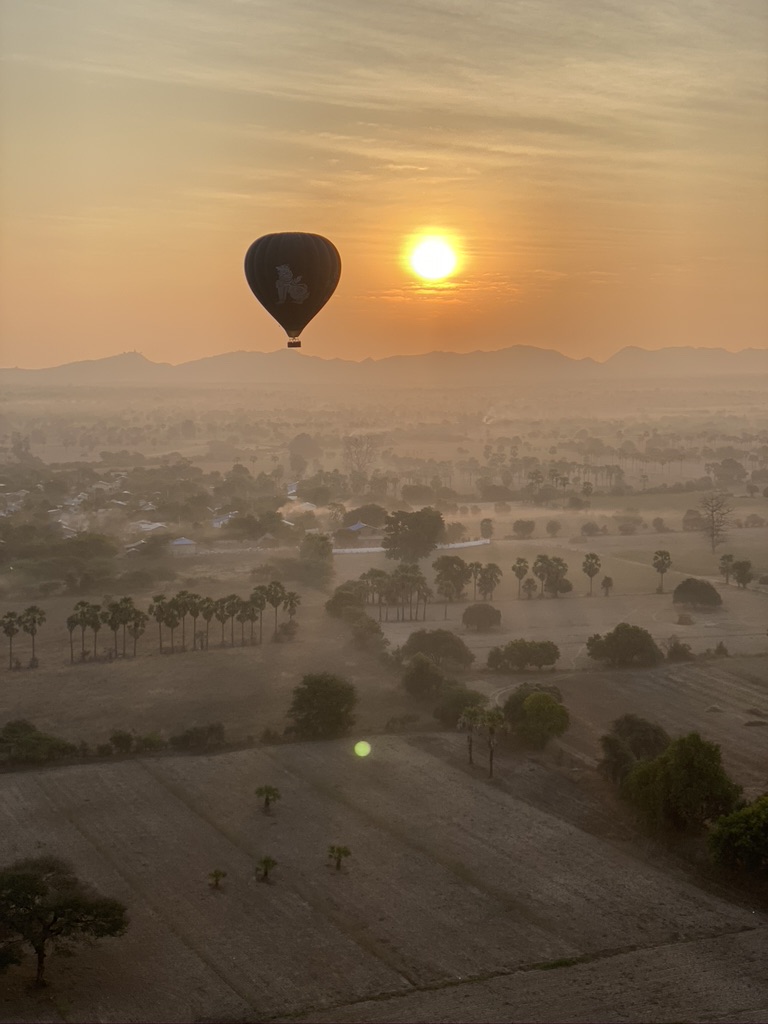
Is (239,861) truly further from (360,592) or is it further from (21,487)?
(21,487)

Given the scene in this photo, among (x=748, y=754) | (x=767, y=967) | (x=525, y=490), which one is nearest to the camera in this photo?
(x=767, y=967)

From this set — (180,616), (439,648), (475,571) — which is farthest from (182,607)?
(475,571)

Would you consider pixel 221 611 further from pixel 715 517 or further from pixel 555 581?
pixel 715 517

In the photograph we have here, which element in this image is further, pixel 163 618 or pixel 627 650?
pixel 163 618

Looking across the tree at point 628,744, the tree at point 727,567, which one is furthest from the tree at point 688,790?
the tree at point 727,567

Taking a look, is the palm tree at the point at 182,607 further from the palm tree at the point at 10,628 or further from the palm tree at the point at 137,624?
the palm tree at the point at 10,628

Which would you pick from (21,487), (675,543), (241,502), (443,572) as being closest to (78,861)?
(443,572)

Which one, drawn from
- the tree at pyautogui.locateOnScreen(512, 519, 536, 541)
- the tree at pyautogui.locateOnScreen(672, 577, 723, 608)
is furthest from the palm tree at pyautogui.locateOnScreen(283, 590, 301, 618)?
the tree at pyautogui.locateOnScreen(512, 519, 536, 541)
